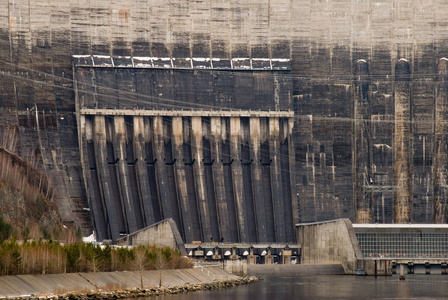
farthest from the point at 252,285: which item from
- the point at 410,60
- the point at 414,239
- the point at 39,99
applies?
the point at 410,60

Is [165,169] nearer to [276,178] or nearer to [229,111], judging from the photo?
[229,111]

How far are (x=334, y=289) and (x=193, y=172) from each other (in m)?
29.7

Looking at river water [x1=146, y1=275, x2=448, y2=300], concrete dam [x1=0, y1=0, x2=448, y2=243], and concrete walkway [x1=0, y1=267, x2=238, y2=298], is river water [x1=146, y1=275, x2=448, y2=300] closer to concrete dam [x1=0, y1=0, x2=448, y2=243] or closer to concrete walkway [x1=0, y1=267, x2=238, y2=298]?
concrete walkway [x1=0, y1=267, x2=238, y2=298]

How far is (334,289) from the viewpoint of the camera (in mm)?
74500

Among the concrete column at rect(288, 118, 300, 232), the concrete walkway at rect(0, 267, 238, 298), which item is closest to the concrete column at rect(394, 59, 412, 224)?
the concrete column at rect(288, 118, 300, 232)

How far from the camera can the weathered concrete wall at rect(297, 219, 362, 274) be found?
92938mm

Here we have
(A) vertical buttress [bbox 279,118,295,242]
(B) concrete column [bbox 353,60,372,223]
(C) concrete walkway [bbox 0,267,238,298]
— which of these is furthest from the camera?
(B) concrete column [bbox 353,60,372,223]

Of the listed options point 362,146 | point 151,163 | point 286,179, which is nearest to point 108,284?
point 151,163

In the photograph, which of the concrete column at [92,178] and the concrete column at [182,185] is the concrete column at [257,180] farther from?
the concrete column at [92,178]

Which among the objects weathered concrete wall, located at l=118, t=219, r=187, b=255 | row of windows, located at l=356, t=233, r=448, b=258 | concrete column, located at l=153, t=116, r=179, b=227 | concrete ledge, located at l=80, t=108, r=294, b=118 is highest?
concrete ledge, located at l=80, t=108, r=294, b=118

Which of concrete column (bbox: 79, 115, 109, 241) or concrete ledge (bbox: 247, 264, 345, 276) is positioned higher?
concrete column (bbox: 79, 115, 109, 241)

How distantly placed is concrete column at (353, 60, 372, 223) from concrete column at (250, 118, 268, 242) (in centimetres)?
934

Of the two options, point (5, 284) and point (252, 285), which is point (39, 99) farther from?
point (5, 284)

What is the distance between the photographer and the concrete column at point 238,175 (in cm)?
10106
